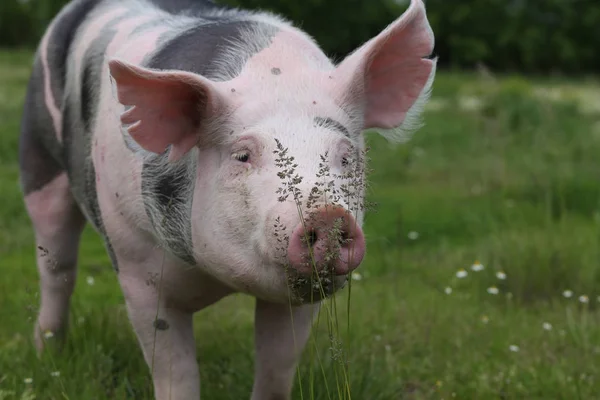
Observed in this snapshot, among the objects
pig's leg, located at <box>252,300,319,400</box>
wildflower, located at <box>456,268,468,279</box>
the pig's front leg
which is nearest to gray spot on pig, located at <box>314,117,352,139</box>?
pig's leg, located at <box>252,300,319,400</box>

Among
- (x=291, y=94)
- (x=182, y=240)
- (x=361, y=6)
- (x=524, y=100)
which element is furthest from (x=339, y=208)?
(x=361, y=6)

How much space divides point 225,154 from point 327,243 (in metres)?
0.56

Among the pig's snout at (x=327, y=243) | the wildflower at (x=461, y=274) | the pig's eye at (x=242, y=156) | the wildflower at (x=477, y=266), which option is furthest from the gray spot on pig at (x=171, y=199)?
the wildflower at (x=477, y=266)

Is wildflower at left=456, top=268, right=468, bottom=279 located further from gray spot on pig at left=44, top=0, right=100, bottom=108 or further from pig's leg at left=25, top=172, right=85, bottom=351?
gray spot on pig at left=44, top=0, right=100, bottom=108

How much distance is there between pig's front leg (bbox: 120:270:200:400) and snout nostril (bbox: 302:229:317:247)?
3.30 ft

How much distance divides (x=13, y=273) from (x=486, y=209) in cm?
344

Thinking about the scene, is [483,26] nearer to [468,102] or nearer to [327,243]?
[468,102]

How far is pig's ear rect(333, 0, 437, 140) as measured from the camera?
2.99 metres

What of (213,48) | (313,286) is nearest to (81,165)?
(213,48)

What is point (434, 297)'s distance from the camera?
17.1 ft

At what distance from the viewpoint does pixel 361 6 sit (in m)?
26.0

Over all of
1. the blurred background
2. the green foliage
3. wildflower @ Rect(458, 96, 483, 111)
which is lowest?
the green foliage

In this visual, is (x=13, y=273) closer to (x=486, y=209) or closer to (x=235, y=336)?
(x=235, y=336)

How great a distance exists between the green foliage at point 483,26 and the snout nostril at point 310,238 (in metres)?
22.5
